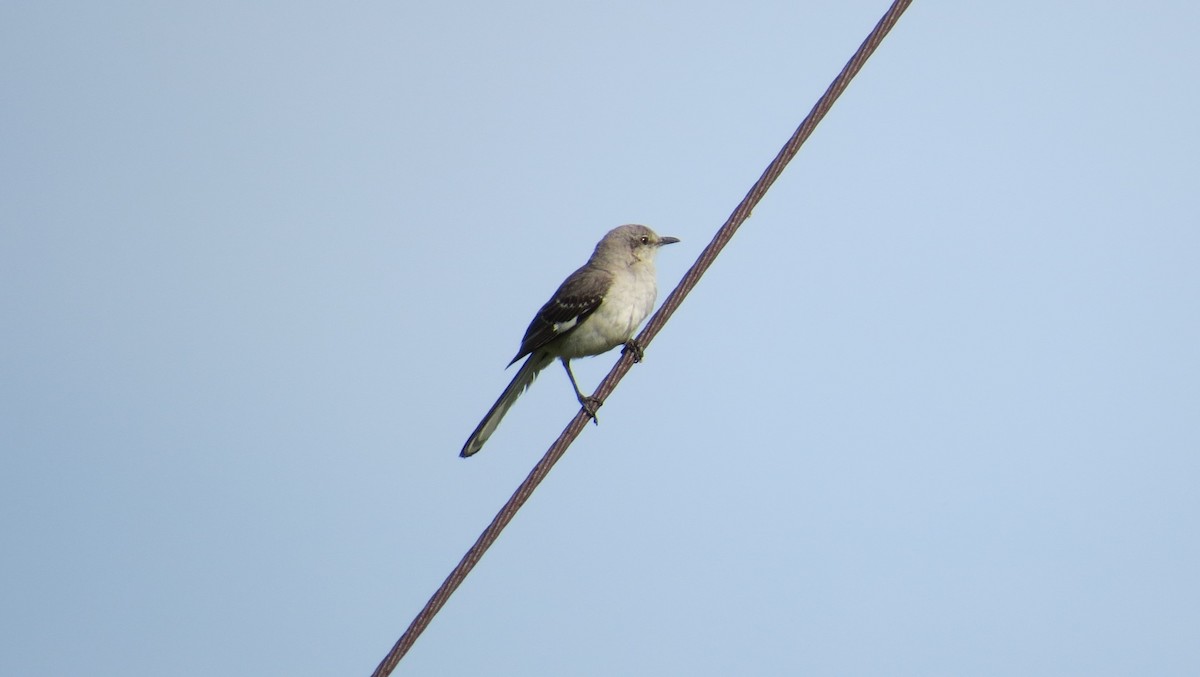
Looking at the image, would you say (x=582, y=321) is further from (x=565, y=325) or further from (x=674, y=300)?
(x=674, y=300)

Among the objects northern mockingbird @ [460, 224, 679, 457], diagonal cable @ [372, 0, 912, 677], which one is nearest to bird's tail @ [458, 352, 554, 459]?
northern mockingbird @ [460, 224, 679, 457]

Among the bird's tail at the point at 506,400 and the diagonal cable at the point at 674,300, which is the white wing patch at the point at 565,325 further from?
the diagonal cable at the point at 674,300

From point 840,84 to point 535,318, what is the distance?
4.80 m

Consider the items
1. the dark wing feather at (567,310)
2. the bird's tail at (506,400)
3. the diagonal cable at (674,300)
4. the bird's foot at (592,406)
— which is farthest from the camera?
the dark wing feather at (567,310)

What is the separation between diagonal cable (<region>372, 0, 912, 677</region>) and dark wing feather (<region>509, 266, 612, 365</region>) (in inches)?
135

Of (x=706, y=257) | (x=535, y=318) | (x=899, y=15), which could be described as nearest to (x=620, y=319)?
(x=535, y=318)

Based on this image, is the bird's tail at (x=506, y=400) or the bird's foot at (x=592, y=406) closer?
the bird's foot at (x=592, y=406)

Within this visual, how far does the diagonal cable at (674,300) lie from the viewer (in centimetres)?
560

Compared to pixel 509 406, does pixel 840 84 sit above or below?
above

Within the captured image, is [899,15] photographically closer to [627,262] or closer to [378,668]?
[378,668]

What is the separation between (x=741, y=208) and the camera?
244 inches

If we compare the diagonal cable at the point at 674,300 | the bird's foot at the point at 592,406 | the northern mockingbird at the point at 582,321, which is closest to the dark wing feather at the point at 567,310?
the northern mockingbird at the point at 582,321

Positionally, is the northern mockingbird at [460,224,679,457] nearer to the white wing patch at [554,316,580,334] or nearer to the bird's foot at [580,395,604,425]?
the white wing patch at [554,316,580,334]

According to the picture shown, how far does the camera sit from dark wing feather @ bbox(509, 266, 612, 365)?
10000 millimetres
